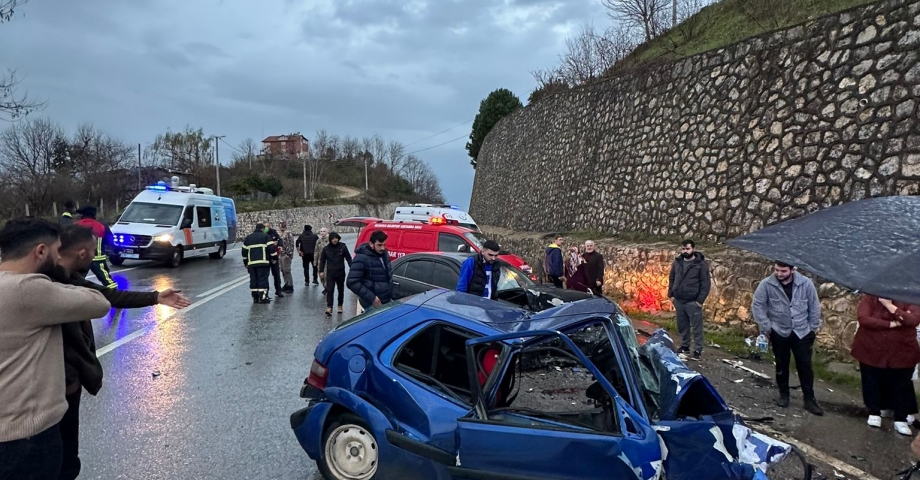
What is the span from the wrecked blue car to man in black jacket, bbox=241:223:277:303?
7.67 metres

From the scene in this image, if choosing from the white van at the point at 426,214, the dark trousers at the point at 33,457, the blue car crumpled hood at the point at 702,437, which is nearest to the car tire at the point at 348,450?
the dark trousers at the point at 33,457

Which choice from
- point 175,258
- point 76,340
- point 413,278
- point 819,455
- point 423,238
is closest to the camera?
point 76,340

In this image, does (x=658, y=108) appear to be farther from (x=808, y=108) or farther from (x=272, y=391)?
(x=272, y=391)

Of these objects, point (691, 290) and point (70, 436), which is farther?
point (691, 290)

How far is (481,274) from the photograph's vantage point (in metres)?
6.92

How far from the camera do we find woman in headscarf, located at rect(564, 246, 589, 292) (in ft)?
34.1

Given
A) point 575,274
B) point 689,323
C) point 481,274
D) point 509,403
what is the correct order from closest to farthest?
1. point 509,403
2. point 481,274
3. point 689,323
4. point 575,274

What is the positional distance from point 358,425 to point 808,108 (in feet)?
31.0

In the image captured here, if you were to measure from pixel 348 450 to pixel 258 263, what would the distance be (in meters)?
8.21

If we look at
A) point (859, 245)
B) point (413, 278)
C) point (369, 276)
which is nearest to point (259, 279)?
point (413, 278)

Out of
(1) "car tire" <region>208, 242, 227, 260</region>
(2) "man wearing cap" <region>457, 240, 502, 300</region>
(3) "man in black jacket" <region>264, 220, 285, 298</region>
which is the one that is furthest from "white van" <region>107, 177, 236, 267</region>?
(2) "man wearing cap" <region>457, 240, 502, 300</region>

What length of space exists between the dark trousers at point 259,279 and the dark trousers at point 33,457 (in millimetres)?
8938

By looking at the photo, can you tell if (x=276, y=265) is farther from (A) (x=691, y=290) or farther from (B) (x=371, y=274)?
(A) (x=691, y=290)

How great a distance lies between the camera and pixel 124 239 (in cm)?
1644
